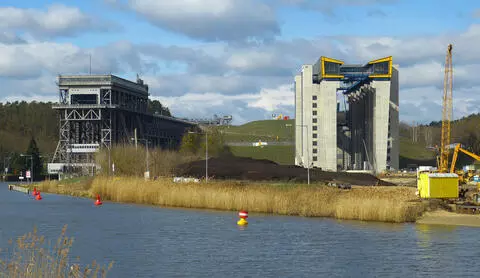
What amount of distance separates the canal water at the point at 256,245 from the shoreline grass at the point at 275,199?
5.43ft

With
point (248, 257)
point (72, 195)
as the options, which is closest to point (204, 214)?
point (248, 257)

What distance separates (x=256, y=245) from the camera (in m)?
50.3

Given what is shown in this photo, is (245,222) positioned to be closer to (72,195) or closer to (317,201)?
(317,201)

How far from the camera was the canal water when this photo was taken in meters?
40.2

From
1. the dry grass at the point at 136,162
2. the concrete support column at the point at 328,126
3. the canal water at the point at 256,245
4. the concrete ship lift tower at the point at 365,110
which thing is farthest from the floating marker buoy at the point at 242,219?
the concrete support column at the point at 328,126

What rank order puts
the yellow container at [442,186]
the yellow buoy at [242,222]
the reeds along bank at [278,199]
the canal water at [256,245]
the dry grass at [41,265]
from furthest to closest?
the yellow container at [442,186] < the reeds along bank at [278,199] < the yellow buoy at [242,222] < the canal water at [256,245] < the dry grass at [41,265]

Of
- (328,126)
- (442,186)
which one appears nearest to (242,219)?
(442,186)

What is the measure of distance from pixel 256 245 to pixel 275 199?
22.7m

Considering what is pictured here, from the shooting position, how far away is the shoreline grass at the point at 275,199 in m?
64.8

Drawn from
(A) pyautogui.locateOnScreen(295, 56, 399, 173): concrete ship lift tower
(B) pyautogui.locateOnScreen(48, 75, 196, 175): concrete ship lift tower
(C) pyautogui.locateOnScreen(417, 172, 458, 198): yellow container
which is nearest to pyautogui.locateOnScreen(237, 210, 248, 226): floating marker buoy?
(C) pyautogui.locateOnScreen(417, 172, 458, 198): yellow container

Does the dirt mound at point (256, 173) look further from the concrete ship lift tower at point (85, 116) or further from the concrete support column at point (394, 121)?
the concrete support column at point (394, 121)

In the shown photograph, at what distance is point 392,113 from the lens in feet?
643

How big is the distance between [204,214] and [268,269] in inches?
1306

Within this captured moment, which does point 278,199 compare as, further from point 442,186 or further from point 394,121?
point 394,121
